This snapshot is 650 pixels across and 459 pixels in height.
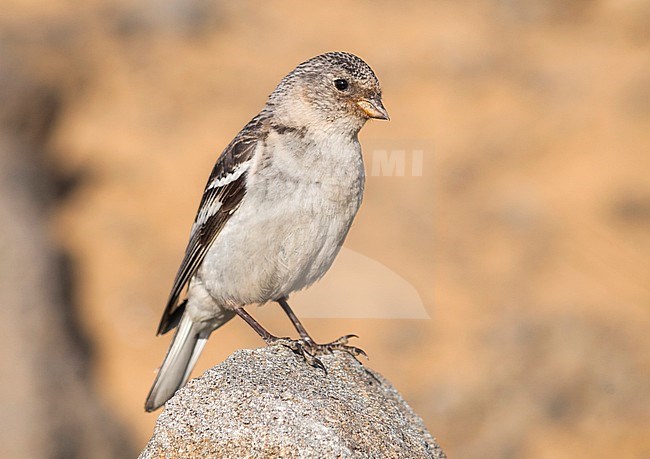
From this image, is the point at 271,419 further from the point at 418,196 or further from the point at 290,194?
the point at 418,196

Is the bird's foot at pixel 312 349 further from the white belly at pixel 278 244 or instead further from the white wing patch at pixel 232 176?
the white wing patch at pixel 232 176

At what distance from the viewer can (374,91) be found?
20.5 ft

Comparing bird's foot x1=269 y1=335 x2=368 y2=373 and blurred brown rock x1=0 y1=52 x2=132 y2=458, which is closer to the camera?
bird's foot x1=269 y1=335 x2=368 y2=373

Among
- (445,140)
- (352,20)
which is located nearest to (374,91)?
(445,140)

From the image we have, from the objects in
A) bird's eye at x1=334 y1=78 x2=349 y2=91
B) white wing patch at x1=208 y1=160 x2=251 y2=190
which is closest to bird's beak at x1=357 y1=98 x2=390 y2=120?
bird's eye at x1=334 y1=78 x2=349 y2=91

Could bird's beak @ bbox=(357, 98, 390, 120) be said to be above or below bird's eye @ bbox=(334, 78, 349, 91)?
below

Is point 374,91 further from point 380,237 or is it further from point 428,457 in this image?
point 380,237

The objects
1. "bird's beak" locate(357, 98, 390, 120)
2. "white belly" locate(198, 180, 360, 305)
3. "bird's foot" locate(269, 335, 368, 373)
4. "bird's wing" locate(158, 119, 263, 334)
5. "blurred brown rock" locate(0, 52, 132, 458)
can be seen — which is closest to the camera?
"bird's foot" locate(269, 335, 368, 373)

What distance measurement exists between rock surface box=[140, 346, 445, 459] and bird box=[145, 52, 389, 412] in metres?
0.45

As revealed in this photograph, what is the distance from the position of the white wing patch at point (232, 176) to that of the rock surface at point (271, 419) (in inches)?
47.0

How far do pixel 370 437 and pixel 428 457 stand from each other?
567mm

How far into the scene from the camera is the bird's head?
6.17m

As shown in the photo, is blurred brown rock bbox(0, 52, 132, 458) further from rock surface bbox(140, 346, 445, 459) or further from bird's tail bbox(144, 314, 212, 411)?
rock surface bbox(140, 346, 445, 459)

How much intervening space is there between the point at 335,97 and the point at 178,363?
2106 mm
